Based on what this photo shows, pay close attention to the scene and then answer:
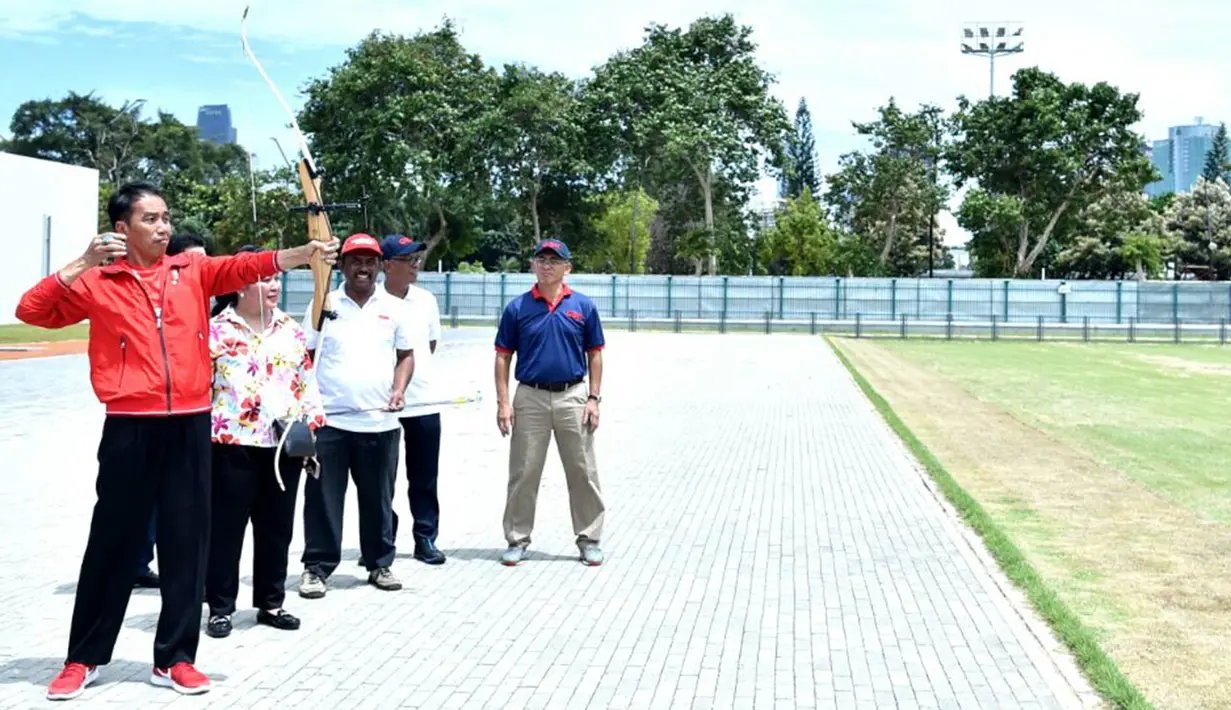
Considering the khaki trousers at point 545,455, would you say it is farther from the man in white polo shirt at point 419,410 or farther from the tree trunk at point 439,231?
the tree trunk at point 439,231

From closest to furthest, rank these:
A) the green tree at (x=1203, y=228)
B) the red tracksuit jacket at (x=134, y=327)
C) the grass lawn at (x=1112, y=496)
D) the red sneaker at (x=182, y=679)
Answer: the red tracksuit jacket at (x=134, y=327)
the red sneaker at (x=182, y=679)
the grass lawn at (x=1112, y=496)
the green tree at (x=1203, y=228)

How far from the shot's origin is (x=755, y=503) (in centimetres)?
1089

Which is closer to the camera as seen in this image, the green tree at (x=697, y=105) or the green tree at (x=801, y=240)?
the green tree at (x=697, y=105)

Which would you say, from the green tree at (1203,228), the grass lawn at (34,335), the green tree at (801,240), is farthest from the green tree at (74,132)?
the green tree at (1203,228)

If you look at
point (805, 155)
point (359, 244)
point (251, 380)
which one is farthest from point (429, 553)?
point (805, 155)

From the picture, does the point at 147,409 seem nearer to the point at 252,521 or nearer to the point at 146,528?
the point at 146,528

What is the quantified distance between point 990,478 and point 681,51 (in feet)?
204

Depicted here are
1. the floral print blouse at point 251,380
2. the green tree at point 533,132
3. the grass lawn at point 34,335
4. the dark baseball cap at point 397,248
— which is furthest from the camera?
the green tree at point 533,132

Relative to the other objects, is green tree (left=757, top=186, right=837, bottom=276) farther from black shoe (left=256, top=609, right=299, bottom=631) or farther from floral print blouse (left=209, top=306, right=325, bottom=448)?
floral print blouse (left=209, top=306, right=325, bottom=448)

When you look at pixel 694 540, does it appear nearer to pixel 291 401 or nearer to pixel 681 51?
pixel 291 401

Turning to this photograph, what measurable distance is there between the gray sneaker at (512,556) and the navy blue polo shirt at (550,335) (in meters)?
1.04

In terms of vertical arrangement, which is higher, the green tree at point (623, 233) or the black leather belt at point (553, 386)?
the green tree at point (623, 233)

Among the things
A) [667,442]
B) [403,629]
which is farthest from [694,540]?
[667,442]

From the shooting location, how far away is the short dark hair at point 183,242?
Answer: 6.33 metres
